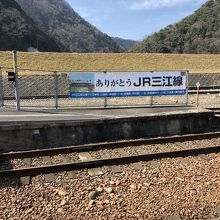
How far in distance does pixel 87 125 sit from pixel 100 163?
3662mm

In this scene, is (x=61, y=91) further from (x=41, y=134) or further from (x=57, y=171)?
(x=57, y=171)

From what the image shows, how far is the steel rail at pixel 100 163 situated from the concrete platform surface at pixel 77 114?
3607 millimetres

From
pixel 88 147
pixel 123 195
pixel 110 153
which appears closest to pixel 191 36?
pixel 88 147

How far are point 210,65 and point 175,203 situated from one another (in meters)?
43.7

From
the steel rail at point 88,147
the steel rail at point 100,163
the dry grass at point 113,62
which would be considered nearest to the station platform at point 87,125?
the steel rail at point 88,147

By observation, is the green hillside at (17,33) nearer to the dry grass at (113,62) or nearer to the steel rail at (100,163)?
the dry grass at (113,62)

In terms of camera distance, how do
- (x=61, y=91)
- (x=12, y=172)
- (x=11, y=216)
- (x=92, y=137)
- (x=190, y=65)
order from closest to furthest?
(x=11, y=216), (x=12, y=172), (x=92, y=137), (x=61, y=91), (x=190, y=65)

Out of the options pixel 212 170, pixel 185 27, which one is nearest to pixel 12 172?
pixel 212 170

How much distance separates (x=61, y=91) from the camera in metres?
27.8

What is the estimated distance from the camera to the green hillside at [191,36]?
115938 mm

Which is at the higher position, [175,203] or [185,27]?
[185,27]

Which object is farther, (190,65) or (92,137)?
(190,65)

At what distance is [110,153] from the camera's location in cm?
1153

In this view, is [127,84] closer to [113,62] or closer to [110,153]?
[110,153]
